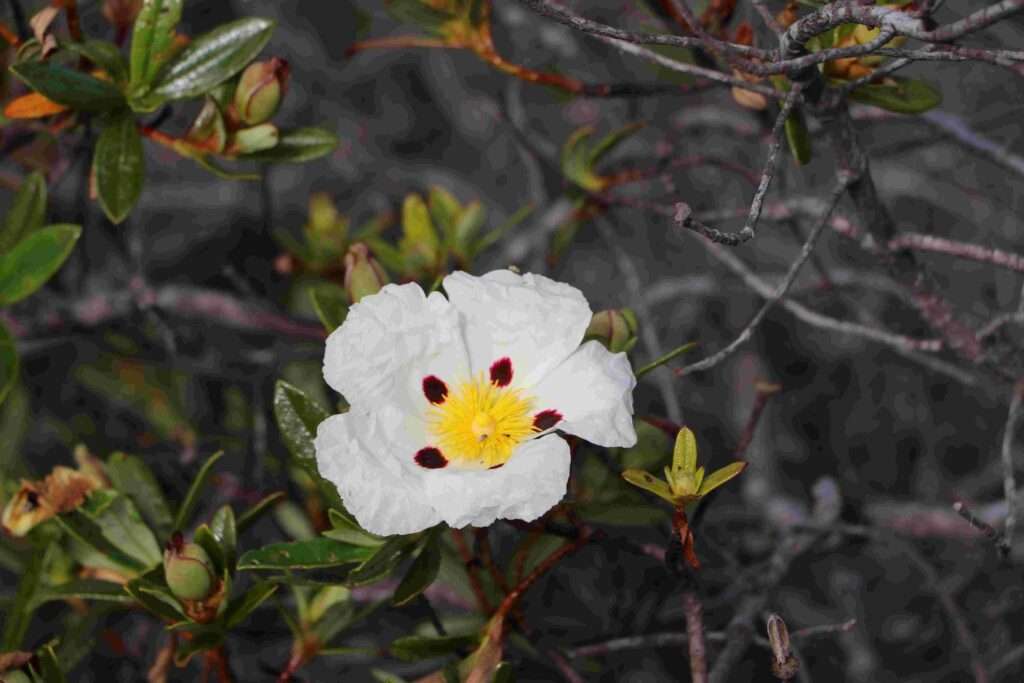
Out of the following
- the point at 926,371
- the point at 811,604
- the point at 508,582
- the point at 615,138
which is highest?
the point at 615,138

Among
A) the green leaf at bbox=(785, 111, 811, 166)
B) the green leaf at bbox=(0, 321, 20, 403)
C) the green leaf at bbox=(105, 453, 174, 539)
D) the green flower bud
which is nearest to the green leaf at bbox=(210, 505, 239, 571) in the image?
the green leaf at bbox=(105, 453, 174, 539)

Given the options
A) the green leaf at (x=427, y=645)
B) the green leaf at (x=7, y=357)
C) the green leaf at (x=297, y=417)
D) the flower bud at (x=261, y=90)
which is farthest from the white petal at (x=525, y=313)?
the green leaf at (x=7, y=357)

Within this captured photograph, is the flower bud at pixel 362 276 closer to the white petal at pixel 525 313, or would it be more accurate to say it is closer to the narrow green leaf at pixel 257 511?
the white petal at pixel 525 313

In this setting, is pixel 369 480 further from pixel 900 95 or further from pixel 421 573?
pixel 900 95

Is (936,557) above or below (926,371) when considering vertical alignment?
below

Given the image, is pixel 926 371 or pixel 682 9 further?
pixel 926 371

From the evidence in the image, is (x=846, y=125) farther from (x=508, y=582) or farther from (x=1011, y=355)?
(x=508, y=582)

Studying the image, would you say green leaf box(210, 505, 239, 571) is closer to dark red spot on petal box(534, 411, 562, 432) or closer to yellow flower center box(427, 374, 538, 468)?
yellow flower center box(427, 374, 538, 468)

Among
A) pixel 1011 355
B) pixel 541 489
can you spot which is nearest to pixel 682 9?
pixel 541 489
